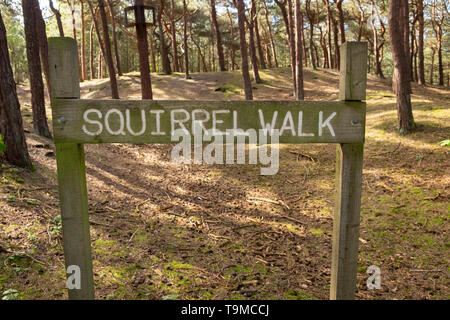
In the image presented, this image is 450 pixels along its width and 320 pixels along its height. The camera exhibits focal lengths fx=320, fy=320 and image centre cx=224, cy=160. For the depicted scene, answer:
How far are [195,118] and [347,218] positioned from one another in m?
1.50

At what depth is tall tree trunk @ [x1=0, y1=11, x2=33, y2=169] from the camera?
5906mm

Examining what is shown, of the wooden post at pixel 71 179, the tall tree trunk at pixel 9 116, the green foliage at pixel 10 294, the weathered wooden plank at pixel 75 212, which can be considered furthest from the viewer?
the tall tree trunk at pixel 9 116

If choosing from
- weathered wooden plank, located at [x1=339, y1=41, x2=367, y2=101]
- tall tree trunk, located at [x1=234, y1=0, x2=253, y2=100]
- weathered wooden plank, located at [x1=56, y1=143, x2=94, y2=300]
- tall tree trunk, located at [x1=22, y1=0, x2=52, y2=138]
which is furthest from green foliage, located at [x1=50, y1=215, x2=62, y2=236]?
tall tree trunk, located at [x1=234, y1=0, x2=253, y2=100]

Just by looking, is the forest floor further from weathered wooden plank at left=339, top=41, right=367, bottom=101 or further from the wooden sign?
weathered wooden plank at left=339, top=41, right=367, bottom=101

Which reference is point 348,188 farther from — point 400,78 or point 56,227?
point 400,78

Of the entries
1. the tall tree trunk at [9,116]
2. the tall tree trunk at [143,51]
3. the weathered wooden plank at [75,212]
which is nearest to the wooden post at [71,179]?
the weathered wooden plank at [75,212]

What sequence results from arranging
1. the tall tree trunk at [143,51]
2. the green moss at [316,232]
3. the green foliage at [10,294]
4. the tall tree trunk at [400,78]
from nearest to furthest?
the green foliage at [10,294]
the green moss at [316,232]
the tall tree trunk at [400,78]
the tall tree trunk at [143,51]

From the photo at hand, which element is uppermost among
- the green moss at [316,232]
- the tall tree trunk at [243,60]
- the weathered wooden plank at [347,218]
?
the tall tree trunk at [243,60]

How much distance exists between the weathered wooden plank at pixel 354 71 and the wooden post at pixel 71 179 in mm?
2077

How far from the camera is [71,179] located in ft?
8.43

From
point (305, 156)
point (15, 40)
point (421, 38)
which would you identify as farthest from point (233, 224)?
point (15, 40)

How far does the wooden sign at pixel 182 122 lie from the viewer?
2.46 m

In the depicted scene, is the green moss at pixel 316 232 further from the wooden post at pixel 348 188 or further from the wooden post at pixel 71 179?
the wooden post at pixel 71 179
